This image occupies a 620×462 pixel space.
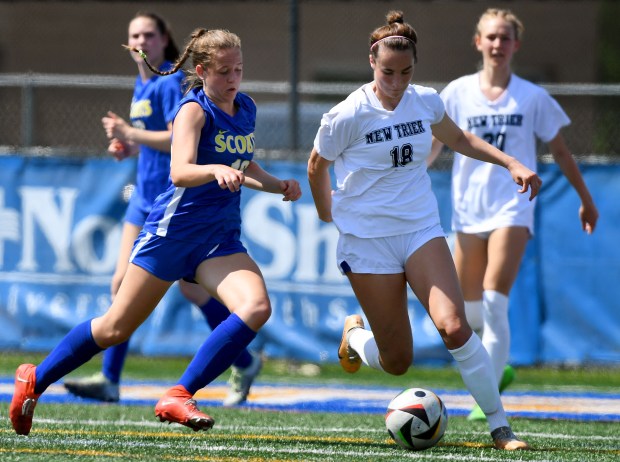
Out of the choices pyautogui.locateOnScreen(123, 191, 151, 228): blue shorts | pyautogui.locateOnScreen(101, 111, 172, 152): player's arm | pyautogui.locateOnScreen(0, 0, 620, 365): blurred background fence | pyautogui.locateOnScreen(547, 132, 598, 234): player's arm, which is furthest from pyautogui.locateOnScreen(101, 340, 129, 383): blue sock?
pyautogui.locateOnScreen(547, 132, 598, 234): player's arm

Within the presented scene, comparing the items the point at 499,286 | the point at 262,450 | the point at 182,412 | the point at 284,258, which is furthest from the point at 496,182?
the point at 284,258

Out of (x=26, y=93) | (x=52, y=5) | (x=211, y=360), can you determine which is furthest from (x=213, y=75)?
(x=52, y=5)

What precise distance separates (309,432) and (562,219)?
189 inches

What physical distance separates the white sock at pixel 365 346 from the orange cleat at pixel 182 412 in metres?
1.31

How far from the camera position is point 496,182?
714 cm

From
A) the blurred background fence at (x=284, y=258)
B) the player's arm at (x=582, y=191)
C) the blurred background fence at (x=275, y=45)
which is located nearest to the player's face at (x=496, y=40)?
the player's arm at (x=582, y=191)

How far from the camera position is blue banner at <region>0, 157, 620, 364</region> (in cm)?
1024

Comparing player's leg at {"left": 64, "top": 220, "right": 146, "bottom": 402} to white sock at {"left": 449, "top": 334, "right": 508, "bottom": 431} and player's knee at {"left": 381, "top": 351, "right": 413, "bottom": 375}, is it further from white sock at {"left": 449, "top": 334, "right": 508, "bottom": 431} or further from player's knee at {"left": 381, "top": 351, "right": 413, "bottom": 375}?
white sock at {"left": 449, "top": 334, "right": 508, "bottom": 431}

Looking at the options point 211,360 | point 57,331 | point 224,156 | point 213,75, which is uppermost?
point 213,75

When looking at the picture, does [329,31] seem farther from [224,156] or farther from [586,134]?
[224,156]

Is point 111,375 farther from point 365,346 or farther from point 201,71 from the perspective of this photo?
point 201,71

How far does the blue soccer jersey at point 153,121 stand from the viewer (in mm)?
7418

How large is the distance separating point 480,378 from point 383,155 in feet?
3.77

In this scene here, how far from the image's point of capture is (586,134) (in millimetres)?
18734
